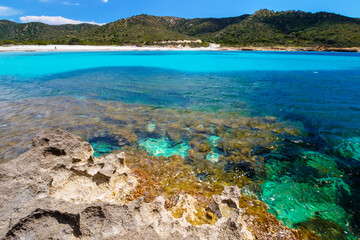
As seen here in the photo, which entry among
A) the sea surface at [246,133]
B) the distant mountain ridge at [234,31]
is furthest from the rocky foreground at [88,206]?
the distant mountain ridge at [234,31]

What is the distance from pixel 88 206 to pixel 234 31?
138834 mm

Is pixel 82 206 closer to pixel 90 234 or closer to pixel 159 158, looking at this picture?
pixel 90 234

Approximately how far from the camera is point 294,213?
361 centimetres

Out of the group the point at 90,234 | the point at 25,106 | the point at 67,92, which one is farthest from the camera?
the point at 67,92

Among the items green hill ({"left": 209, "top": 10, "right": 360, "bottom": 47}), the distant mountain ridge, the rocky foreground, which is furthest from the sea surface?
green hill ({"left": 209, "top": 10, "right": 360, "bottom": 47})

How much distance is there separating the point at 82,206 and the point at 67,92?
12.0 metres

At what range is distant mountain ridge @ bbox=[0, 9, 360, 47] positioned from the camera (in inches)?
3418

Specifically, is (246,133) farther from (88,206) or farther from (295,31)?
(295,31)

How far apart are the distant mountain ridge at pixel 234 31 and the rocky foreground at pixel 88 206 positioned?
3389 inches

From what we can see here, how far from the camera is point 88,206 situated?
245 cm

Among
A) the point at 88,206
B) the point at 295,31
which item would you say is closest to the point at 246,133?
the point at 88,206

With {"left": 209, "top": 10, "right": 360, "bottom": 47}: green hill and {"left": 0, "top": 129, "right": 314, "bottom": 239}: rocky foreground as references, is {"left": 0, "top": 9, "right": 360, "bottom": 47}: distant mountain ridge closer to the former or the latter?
{"left": 209, "top": 10, "right": 360, "bottom": 47}: green hill

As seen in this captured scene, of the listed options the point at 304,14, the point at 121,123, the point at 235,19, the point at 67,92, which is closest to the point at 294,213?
the point at 121,123

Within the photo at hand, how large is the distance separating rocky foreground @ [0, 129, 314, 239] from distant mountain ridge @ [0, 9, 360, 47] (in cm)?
8607
